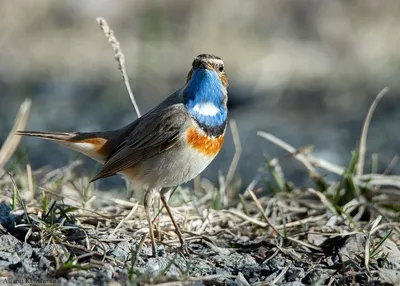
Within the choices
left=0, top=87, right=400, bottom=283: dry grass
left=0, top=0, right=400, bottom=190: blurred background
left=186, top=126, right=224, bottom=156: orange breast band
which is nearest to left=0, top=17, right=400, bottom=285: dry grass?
left=0, top=87, right=400, bottom=283: dry grass

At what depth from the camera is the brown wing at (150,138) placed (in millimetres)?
5621

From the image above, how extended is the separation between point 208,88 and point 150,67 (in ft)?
25.5

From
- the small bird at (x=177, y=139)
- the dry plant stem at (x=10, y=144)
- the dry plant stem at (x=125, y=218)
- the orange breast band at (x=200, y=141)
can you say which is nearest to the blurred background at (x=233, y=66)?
the dry plant stem at (x=10, y=144)

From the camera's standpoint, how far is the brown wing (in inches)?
221

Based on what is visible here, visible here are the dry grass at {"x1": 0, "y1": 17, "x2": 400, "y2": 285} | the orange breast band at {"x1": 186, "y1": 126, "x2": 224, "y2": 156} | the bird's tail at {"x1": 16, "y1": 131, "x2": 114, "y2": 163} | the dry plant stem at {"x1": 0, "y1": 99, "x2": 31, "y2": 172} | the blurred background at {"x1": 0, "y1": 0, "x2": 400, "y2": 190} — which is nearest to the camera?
the dry grass at {"x1": 0, "y1": 17, "x2": 400, "y2": 285}

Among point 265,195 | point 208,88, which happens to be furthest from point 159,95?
point 208,88

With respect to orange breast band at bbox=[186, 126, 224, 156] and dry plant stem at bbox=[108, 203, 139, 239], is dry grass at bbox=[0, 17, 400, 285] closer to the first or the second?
dry plant stem at bbox=[108, 203, 139, 239]

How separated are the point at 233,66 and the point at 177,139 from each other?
7.93 m

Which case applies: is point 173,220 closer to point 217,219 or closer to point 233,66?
point 217,219

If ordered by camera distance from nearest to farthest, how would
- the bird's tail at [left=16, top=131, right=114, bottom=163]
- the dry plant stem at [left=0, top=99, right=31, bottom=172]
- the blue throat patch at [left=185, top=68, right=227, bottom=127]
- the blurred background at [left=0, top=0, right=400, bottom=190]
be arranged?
1. the blue throat patch at [left=185, top=68, right=227, bottom=127]
2. the bird's tail at [left=16, top=131, right=114, bottom=163]
3. the dry plant stem at [left=0, top=99, right=31, bottom=172]
4. the blurred background at [left=0, top=0, right=400, bottom=190]

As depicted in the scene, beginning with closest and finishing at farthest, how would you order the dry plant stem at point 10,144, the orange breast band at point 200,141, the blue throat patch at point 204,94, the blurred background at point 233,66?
the orange breast band at point 200,141 → the blue throat patch at point 204,94 → the dry plant stem at point 10,144 → the blurred background at point 233,66

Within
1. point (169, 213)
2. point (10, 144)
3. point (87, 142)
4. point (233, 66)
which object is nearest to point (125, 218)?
point (169, 213)

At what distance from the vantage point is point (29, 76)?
12609 mm

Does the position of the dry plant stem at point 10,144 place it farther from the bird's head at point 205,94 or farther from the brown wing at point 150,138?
the bird's head at point 205,94
